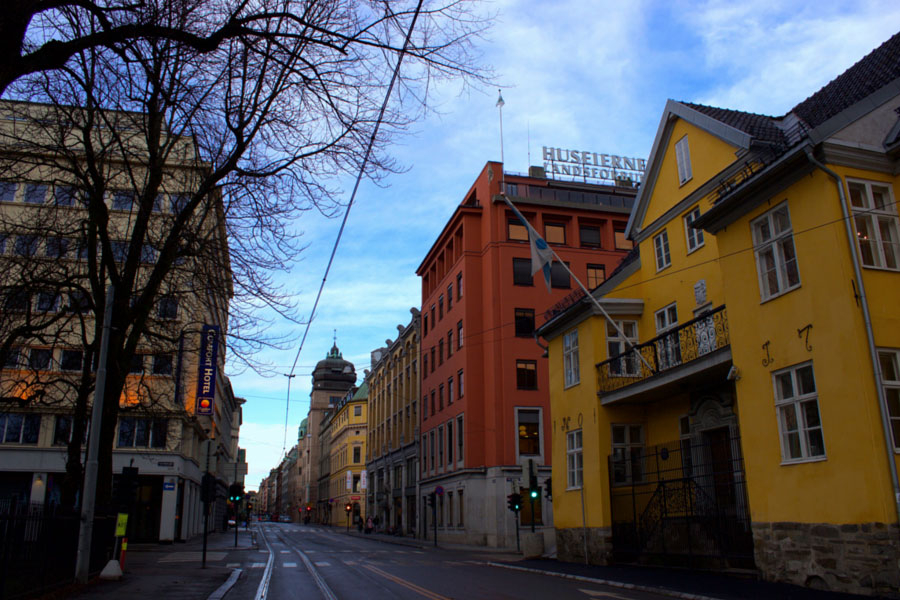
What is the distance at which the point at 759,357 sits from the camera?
46.1ft

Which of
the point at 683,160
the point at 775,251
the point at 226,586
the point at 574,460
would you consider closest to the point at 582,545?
the point at 574,460

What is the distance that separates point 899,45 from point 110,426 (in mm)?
20292

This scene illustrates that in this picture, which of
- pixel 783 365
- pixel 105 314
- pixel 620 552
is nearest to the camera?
pixel 783 365

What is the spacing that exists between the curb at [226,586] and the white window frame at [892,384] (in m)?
12.5

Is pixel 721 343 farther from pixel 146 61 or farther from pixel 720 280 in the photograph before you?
pixel 146 61

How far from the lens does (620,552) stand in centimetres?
1991

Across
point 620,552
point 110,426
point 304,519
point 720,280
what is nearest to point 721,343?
point 720,280

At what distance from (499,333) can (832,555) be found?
29.6 metres

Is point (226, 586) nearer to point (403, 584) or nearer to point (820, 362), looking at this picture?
point (403, 584)

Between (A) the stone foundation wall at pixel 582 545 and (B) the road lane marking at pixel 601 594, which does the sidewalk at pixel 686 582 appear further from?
(B) the road lane marking at pixel 601 594

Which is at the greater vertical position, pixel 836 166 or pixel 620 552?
pixel 836 166

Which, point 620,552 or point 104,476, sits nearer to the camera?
point 104,476

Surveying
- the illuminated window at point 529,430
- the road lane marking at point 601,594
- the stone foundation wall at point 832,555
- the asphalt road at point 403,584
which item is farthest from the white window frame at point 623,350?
the illuminated window at point 529,430

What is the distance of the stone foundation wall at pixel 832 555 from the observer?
35.0 ft
